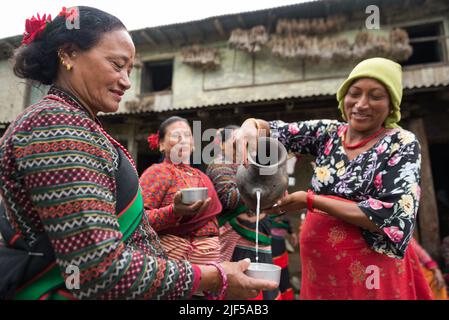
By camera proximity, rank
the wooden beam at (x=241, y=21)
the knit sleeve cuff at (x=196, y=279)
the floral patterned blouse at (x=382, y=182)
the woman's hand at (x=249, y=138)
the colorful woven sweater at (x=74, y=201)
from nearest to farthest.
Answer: the colorful woven sweater at (x=74, y=201) → the knit sleeve cuff at (x=196, y=279) → the floral patterned blouse at (x=382, y=182) → the woman's hand at (x=249, y=138) → the wooden beam at (x=241, y=21)

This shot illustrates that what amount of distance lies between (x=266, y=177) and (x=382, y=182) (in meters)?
0.66

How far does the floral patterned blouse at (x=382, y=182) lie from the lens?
1.75 meters

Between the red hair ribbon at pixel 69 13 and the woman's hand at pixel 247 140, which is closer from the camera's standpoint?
the red hair ribbon at pixel 69 13

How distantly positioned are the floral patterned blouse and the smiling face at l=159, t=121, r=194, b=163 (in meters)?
1.35

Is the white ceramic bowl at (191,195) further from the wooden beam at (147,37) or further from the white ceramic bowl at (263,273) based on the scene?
the wooden beam at (147,37)

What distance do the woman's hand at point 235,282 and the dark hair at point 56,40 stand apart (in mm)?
1021

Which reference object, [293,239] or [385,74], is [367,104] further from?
[293,239]

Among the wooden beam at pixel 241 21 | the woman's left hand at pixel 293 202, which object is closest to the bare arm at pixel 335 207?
the woman's left hand at pixel 293 202

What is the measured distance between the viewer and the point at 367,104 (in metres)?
1.99
